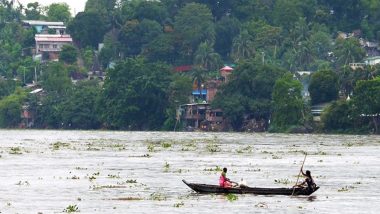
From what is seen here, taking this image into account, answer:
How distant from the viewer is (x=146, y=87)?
621ft

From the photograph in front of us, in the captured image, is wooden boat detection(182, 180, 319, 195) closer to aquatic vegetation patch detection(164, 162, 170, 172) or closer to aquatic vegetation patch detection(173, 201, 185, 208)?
aquatic vegetation patch detection(173, 201, 185, 208)

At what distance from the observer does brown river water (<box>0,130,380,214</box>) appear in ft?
197

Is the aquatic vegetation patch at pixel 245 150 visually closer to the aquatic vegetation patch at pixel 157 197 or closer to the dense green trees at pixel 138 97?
the aquatic vegetation patch at pixel 157 197

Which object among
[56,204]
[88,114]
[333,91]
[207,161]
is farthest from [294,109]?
[56,204]

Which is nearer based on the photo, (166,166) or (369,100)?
(166,166)

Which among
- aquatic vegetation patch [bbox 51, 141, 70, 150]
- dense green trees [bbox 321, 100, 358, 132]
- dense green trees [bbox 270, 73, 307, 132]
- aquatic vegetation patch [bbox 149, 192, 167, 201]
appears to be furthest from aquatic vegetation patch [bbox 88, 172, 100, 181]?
dense green trees [bbox 270, 73, 307, 132]

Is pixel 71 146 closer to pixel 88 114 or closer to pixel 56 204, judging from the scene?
pixel 56 204

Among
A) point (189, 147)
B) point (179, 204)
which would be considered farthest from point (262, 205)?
point (189, 147)

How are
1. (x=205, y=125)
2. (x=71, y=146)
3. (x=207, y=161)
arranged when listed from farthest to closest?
(x=205, y=125) → (x=71, y=146) → (x=207, y=161)

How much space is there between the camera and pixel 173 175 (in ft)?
259

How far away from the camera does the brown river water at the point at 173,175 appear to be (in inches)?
2359

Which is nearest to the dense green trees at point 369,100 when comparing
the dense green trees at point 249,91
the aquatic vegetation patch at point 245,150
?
the dense green trees at point 249,91

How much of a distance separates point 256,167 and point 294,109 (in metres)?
78.8

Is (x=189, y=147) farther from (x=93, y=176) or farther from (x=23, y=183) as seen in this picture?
(x=23, y=183)
